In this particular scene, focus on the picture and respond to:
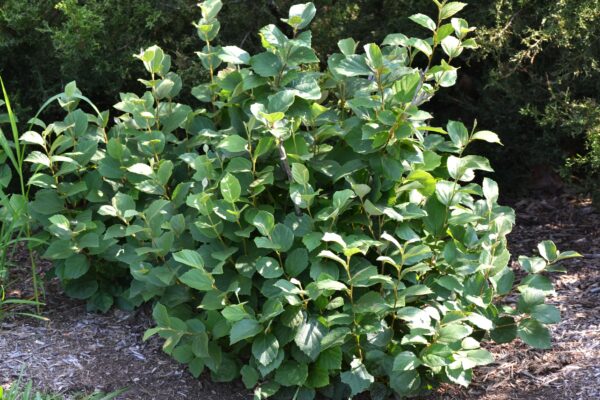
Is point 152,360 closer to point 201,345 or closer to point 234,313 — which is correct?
point 201,345

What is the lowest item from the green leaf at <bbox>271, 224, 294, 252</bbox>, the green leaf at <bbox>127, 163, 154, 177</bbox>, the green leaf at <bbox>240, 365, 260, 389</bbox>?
the green leaf at <bbox>240, 365, 260, 389</bbox>

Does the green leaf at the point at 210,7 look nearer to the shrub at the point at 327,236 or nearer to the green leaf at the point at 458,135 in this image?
the shrub at the point at 327,236

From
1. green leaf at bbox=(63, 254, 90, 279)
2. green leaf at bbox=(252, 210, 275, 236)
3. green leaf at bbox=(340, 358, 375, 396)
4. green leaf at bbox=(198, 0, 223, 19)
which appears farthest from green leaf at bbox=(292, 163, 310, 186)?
green leaf at bbox=(63, 254, 90, 279)

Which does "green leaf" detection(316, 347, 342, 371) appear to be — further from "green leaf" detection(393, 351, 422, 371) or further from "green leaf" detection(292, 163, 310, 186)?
"green leaf" detection(292, 163, 310, 186)

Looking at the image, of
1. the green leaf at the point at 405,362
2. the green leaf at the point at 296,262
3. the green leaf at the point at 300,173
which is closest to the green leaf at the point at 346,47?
the green leaf at the point at 300,173

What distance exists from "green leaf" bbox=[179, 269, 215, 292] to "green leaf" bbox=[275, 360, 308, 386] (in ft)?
1.38

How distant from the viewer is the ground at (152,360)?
128 inches

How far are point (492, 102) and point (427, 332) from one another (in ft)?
6.84

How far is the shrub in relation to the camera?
2.95 meters

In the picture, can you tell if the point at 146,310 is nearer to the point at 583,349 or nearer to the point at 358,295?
the point at 358,295

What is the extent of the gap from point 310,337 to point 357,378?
0.22 m

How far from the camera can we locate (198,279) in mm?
2957

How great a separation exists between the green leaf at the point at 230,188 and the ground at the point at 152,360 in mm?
842

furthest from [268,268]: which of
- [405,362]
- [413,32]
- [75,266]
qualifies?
[413,32]
